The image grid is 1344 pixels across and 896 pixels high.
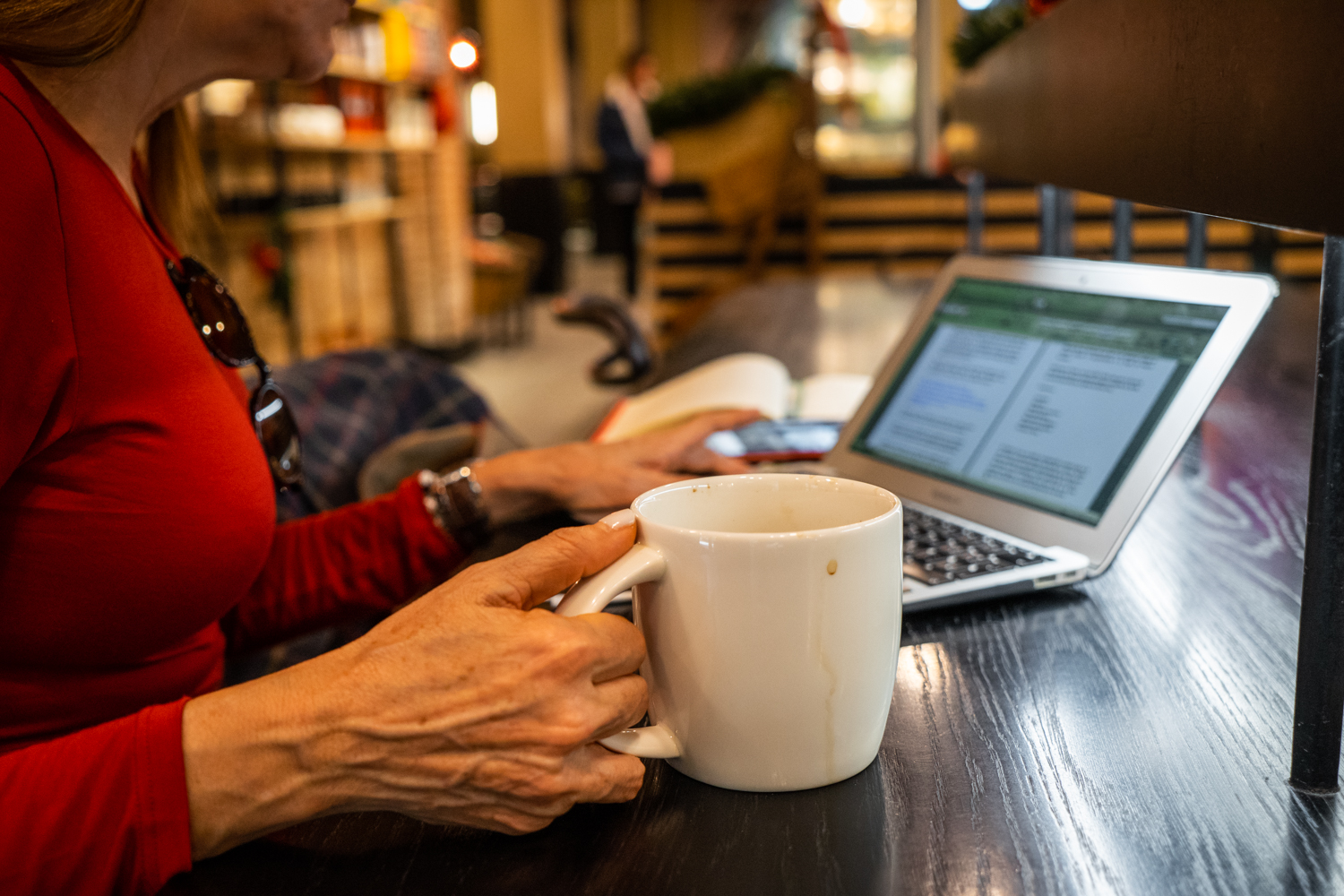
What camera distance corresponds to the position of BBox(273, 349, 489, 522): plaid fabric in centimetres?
132

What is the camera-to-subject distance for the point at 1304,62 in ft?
1.20

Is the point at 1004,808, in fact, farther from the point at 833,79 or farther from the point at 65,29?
the point at 833,79

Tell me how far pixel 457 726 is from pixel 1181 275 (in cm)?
59

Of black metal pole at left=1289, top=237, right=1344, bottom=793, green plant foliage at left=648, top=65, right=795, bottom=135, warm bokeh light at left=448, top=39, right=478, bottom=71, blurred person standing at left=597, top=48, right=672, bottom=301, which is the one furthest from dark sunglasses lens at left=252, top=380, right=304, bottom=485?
blurred person standing at left=597, top=48, right=672, bottom=301

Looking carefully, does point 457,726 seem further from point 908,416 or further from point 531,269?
point 531,269

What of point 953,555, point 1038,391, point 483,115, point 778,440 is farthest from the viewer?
point 483,115

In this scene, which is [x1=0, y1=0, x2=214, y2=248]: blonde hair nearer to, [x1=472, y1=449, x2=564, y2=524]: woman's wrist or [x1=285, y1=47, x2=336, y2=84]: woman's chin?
[x1=285, y1=47, x2=336, y2=84]: woman's chin

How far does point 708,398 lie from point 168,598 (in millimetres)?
623

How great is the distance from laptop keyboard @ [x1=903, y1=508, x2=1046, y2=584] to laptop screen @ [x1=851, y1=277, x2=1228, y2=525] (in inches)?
2.1

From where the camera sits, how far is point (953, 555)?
721 mm

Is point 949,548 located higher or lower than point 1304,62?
lower

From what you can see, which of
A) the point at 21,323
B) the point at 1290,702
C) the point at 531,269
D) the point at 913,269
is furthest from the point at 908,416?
the point at 531,269

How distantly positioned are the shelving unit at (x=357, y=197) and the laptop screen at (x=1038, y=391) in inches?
112

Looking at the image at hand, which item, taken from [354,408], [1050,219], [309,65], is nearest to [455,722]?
[309,65]
